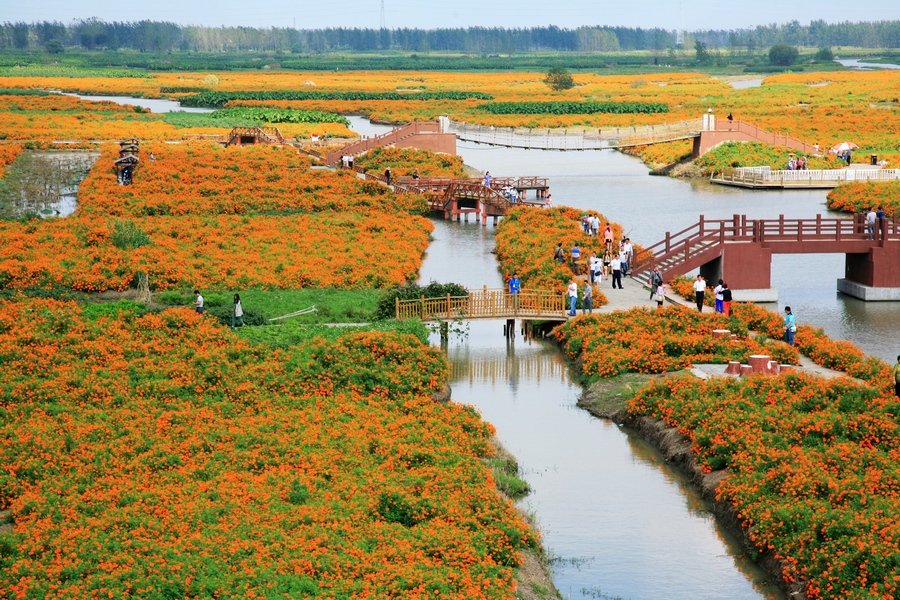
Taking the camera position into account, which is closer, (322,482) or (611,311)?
(322,482)

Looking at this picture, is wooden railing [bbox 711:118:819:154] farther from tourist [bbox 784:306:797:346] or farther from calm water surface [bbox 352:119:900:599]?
tourist [bbox 784:306:797:346]

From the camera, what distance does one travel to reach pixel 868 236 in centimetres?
4669

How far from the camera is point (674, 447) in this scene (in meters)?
28.9

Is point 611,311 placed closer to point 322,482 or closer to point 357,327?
point 357,327

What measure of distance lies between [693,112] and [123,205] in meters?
85.6

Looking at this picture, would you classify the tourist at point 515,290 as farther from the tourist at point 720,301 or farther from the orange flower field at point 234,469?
the tourist at point 720,301

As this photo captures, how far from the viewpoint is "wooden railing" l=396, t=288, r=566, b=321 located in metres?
38.7

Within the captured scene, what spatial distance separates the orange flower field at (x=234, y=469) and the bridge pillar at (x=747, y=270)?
1624cm

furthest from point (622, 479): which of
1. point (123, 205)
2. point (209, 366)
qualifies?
point (123, 205)

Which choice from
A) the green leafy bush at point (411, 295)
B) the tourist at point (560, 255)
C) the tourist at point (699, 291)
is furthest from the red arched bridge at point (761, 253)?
the green leafy bush at point (411, 295)

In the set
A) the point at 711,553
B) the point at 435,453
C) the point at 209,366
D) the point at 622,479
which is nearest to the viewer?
the point at 711,553

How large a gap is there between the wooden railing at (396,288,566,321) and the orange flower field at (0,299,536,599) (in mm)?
4811

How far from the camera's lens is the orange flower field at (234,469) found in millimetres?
19891

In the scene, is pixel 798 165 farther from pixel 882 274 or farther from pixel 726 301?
pixel 726 301
